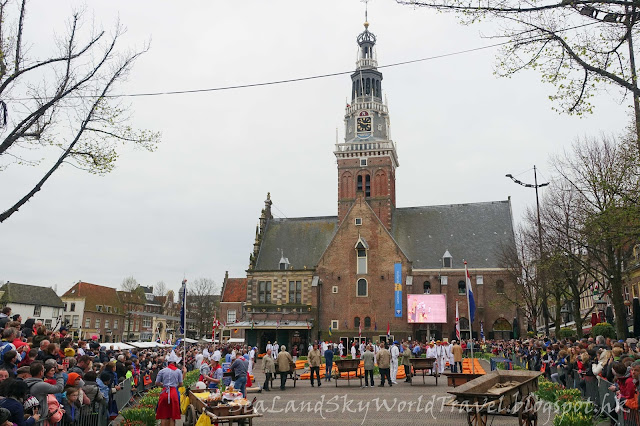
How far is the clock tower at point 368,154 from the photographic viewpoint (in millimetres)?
57594

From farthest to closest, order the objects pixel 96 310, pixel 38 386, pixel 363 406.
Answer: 1. pixel 96 310
2. pixel 363 406
3. pixel 38 386

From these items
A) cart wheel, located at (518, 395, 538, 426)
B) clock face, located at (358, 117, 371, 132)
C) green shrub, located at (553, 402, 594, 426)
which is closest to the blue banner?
clock face, located at (358, 117, 371, 132)

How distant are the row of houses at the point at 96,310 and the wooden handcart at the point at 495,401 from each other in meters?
48.8

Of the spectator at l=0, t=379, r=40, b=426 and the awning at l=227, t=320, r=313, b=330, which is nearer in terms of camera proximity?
the spectator at l=0, t=379, r=40, b=426

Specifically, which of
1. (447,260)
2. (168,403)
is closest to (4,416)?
(168,403)

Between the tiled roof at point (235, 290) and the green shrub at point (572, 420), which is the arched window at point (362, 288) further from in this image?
the green shrub at point (572, 420)

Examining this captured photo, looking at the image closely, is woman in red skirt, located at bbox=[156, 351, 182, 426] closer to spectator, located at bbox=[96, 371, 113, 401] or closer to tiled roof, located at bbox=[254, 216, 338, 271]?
spectator, located at bbox=[96, 371, 113, 401]

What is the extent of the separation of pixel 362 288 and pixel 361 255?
3.24 meters

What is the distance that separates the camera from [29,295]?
65.7 metres

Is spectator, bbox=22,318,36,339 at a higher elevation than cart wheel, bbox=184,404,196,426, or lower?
higher

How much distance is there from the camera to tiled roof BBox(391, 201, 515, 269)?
51938 millimetres

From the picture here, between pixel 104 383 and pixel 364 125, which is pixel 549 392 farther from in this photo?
pixel 364 125

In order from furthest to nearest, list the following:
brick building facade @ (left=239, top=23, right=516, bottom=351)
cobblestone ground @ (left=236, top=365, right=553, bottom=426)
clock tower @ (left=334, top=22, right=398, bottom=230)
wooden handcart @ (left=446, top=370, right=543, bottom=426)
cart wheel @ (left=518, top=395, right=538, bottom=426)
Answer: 1. clock tower @ (left=334, top=22, right=398, bottom=230)
2. brick building facade @ (left=239, top=23, right=516, bottom=351)
3. cobblestone ground @ (left=236, top=365, right=553, bottom=426)
4. cart wheel @ (left=518, top=395, right=538, bottom=426)
5. wooden handcart @ (left=446, top=370, right=543, bottom=426)

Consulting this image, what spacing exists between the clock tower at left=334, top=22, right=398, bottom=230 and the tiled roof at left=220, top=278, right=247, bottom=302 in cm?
1903
